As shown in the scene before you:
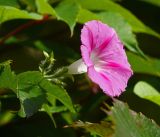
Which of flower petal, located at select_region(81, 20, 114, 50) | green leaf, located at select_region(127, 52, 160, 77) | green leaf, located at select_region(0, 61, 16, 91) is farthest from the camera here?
green leaf, located at select_region(127, 52, 160, 77)

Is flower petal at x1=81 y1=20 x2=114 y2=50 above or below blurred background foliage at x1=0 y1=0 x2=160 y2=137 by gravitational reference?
above

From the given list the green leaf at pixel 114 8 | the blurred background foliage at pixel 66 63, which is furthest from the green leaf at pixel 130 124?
the green leaf at pixel 114 8

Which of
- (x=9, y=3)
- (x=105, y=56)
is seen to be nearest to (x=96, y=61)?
(x=105, y=56)

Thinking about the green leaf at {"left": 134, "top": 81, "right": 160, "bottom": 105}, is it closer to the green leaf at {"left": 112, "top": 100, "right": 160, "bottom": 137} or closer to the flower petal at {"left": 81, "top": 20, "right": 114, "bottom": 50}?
the flower petal at {"left": 81, "top": 20, "right": 114, "bottom": 50}

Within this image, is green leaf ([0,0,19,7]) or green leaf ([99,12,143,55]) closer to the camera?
green leaf ([0,0,19,7])

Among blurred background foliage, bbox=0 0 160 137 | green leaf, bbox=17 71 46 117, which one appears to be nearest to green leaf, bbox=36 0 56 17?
blurred background foliage, bbox=0 0 160 137

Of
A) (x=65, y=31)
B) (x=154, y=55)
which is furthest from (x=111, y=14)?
(x=154, y=55)

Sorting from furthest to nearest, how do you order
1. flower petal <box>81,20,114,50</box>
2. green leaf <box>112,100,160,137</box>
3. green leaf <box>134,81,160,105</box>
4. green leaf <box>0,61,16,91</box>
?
green leaf <box>134,81,160,105</box>
flower petal <box>81,20,114,50</box>
green leaf <box>0,61,16,91</box>
green leaf <box>112,100,160,137</box>

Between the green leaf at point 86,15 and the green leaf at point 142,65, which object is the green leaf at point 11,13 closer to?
the green leaf at point 86,15

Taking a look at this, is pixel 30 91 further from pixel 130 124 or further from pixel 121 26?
pixel 121 26

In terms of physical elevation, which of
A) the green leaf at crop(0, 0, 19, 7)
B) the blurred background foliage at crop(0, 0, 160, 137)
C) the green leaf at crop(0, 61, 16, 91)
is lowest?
the blurred background foliage at crop(0, 0, 160, 137)
